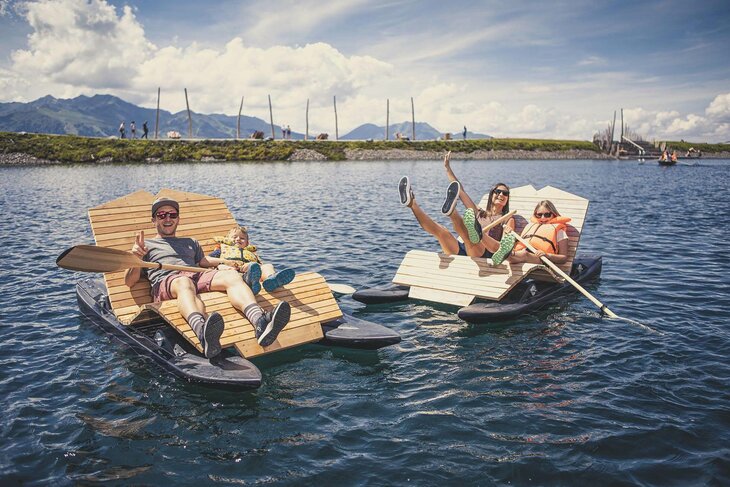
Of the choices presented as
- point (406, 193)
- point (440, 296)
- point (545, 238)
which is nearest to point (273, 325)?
point (406, 193)

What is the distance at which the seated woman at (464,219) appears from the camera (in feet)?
35.3

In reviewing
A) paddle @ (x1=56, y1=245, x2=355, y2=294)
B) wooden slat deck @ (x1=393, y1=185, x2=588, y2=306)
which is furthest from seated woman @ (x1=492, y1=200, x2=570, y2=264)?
paddle @ (x1=56, y1=245, x2=355, y2=294)

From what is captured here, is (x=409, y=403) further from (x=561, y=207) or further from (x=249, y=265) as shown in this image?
(x=561, y=207)

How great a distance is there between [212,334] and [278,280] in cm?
171

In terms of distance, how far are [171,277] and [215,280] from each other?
0.73 metres

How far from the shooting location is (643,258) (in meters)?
16.6

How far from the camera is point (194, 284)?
8.47 m

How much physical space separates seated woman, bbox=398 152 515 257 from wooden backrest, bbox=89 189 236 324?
419 cm

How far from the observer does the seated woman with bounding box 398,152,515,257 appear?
424 inches

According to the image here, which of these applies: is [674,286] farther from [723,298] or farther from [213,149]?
[213,149]

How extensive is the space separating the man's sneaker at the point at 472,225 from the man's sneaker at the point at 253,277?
481 cm

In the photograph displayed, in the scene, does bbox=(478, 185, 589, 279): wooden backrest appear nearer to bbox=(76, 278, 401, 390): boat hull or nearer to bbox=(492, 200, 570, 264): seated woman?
bbox=(492, 200, 570, 264): seated woman

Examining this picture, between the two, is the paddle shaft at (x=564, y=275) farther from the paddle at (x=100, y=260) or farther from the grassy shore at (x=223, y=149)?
the grassy shore at (x=223, y=149)

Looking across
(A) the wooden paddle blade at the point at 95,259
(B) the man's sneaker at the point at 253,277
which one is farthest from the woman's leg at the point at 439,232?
(A) the wooden paddle blade at the point at 95,259
